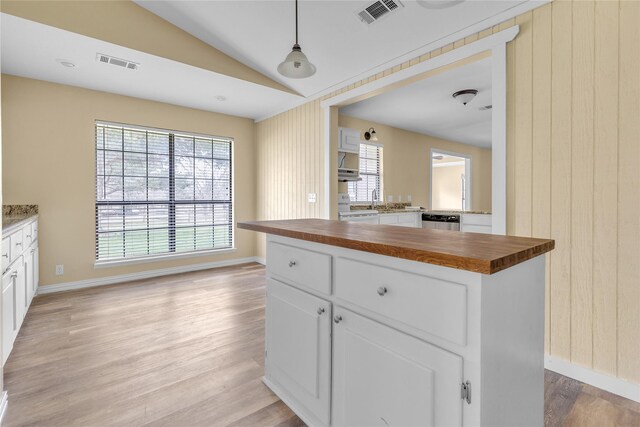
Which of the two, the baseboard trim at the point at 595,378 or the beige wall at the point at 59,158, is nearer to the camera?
the baseboard trim at the point at 595,378

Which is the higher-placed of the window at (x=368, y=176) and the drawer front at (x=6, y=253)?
the window at (x=368, y=176)

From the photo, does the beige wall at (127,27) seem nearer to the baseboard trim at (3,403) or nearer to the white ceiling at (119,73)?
the white ceiling at (119,73)

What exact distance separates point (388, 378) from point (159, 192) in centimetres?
459

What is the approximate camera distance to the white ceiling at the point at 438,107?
3.71 metres

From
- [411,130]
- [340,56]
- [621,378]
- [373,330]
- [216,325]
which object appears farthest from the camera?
[411,130]

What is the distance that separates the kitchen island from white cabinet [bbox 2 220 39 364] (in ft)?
6.44

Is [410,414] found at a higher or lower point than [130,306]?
A: higher

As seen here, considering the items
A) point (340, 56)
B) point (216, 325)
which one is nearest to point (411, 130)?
point (340, 56)

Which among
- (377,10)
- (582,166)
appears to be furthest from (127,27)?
(582,166)

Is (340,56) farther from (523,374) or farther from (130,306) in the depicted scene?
(130,306)

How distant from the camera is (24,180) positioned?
3.69 meters

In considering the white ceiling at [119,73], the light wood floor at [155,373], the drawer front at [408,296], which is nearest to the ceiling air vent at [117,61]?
the white ceiling at [119,73]

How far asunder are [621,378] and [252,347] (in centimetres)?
246

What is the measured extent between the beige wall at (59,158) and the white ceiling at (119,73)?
0.62ft
